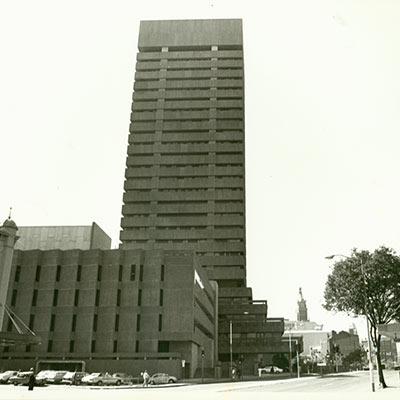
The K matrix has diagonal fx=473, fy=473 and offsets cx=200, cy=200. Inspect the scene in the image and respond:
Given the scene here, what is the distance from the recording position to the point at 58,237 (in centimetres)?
9500

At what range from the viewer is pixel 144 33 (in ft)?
555

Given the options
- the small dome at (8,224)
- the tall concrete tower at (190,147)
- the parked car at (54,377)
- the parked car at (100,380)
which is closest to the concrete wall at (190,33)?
the tall concrete tower at (190,147)

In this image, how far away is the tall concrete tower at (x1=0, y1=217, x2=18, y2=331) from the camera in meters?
53.3

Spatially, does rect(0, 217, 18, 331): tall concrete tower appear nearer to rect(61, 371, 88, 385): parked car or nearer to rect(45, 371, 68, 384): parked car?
rect(45, 371, 68, 384): parked car

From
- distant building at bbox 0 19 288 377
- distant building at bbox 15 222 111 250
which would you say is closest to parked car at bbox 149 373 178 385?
distant building at bbox 0 19 288 377

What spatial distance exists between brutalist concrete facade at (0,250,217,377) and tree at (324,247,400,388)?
1183 inches

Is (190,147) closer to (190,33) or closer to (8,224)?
(190,33)

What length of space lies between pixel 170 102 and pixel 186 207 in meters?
37.1

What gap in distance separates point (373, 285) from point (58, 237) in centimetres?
6754

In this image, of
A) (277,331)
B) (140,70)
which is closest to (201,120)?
(140,70)

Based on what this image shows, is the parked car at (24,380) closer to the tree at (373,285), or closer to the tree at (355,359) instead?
the tree at (373,285)

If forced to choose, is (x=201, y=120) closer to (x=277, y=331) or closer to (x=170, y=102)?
(x=170, y=102)

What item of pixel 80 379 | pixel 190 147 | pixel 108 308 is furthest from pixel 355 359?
pixel 80 379

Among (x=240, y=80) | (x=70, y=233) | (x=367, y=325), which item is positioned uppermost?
(x=240, y=80)
